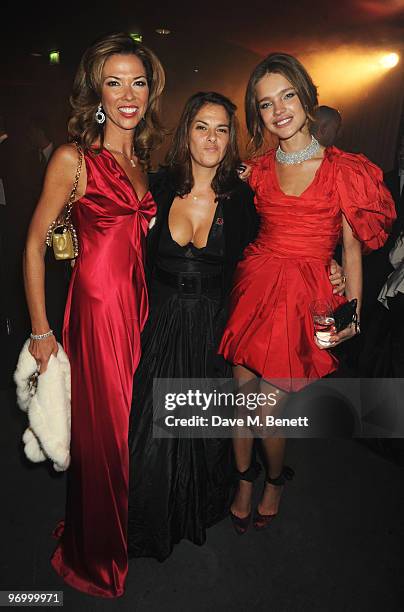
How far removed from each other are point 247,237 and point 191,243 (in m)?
0.26

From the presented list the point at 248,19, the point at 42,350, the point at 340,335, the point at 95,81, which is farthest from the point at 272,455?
the point at 248,19

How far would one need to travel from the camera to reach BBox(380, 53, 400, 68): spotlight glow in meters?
3.77

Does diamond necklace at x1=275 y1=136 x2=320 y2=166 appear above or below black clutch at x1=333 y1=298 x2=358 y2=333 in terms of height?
above

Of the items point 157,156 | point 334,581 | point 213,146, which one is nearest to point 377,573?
point 334,581

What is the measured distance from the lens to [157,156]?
6.04 metres

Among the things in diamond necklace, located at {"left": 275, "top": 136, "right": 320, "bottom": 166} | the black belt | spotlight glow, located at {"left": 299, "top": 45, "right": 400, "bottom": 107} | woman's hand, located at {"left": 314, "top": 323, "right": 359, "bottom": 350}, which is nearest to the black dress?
the black belt

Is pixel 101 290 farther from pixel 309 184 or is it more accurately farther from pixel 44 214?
pixel 309 184

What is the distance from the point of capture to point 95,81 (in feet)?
5.26

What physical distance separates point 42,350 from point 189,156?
992mm

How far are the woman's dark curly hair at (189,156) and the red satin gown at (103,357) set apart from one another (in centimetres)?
21

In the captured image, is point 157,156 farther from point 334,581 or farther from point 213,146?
point 334,581

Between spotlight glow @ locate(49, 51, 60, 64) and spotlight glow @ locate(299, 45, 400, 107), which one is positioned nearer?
spotlight glow @ locate(299, 45, 400, 107)

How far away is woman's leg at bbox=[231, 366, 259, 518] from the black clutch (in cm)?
44

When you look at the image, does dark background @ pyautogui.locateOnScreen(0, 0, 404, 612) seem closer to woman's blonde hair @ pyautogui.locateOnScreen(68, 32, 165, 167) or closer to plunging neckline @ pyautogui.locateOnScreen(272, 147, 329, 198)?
plunging neckline @ pyautogui.locateOnScreen(272, 147, 329, 198)
